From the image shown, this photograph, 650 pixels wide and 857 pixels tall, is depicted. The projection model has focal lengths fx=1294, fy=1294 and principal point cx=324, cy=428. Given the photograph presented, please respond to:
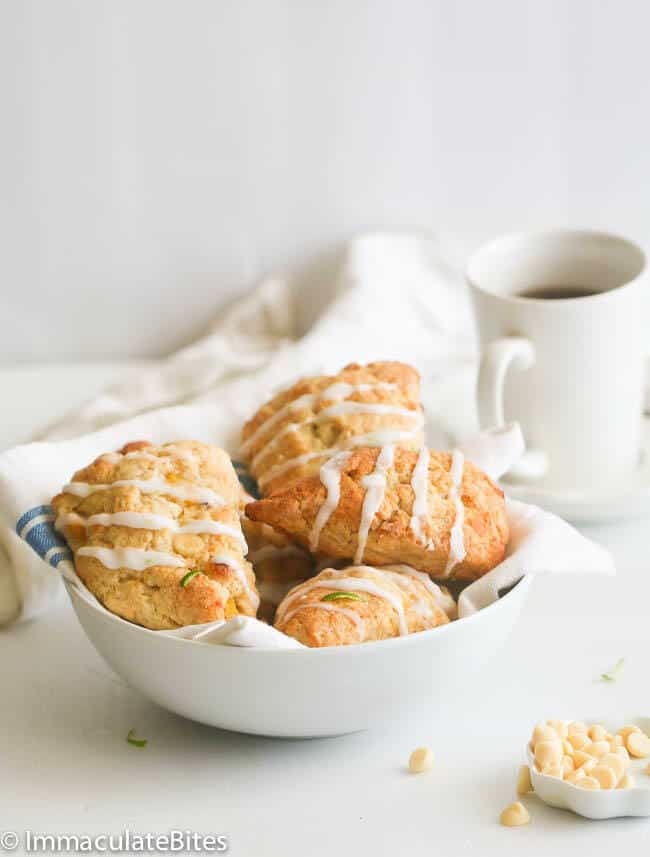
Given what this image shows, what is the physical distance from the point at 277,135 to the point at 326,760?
1.07m

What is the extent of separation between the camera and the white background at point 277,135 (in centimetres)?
177

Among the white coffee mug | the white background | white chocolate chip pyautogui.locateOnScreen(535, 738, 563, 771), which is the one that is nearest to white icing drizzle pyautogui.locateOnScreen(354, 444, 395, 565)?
white chocolate chip pyautogui.locateOnScreen(535, 738, 563, 771)

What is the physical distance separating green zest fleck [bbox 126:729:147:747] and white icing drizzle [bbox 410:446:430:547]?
290 millimetres

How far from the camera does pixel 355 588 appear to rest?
102 centimetres

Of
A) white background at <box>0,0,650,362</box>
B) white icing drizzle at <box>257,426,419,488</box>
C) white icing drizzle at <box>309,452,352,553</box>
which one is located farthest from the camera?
white background at <box>0,0,650,362</box>

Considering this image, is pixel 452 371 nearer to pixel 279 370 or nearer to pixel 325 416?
pixel 279 370

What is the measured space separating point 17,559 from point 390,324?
0.72m

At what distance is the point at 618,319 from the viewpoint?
1.36 metres

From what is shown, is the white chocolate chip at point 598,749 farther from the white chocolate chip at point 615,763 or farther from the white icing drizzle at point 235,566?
the white icing drizzle at point 235,566

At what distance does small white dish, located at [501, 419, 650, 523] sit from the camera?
4.50ft

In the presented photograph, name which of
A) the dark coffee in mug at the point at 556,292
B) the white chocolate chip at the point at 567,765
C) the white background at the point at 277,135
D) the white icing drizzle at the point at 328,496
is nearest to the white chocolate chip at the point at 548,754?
the white chocolate chip at the point at 567,765

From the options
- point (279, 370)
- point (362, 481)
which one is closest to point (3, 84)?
point (279, 370)

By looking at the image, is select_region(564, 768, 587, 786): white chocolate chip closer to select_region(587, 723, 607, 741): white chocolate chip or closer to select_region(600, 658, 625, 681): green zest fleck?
select_region(587, 723, 607, 741): white chocolate chip

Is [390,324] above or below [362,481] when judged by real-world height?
below
